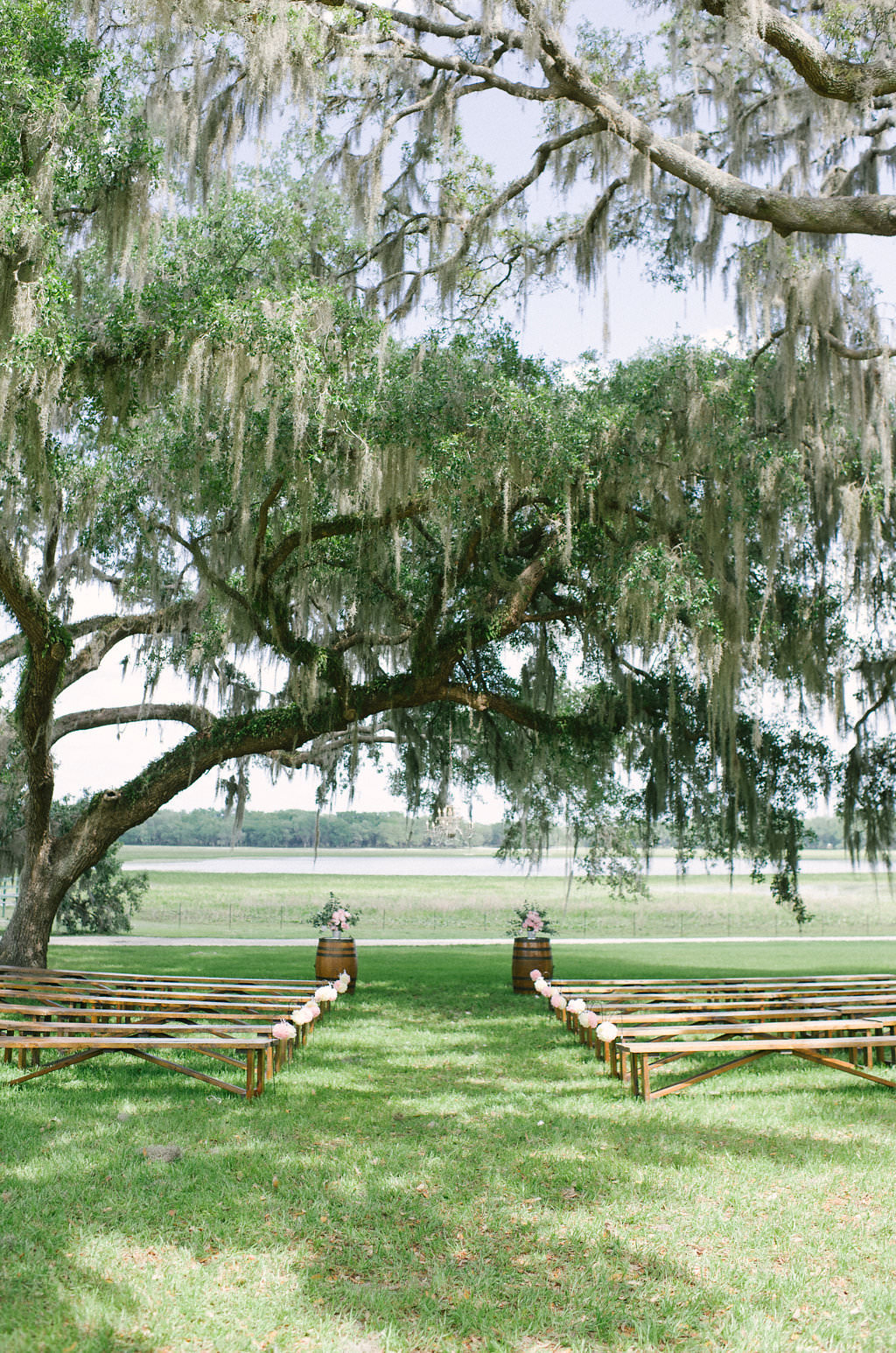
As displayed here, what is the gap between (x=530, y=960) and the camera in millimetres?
10430

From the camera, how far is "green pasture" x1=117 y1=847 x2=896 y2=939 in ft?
80.9

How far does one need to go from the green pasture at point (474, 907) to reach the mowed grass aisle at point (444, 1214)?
12351 mm

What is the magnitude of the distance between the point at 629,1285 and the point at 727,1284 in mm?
300

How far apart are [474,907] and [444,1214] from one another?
30829 mm

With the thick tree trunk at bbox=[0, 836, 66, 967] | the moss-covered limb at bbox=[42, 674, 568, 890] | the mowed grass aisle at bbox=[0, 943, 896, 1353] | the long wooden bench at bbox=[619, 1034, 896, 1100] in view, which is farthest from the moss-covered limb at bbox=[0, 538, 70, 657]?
the long wooden bench at bbox=[619, 1034, 896, 1100]

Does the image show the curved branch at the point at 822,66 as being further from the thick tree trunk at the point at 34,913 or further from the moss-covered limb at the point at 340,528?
the thick tree trunk at the point at 34,913

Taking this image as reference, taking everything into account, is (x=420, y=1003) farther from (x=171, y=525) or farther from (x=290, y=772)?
(x=171, y=525)

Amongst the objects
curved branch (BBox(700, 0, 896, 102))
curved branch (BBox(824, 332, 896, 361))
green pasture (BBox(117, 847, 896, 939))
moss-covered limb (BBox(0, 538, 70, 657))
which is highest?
curved branch (BBox(700, 0, 896, 102))

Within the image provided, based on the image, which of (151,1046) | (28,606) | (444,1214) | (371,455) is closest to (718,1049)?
(444,1214)

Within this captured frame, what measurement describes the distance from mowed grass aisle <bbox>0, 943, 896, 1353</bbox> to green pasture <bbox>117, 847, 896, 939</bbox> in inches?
486

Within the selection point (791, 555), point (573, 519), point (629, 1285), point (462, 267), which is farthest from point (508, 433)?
point (629, 1285)

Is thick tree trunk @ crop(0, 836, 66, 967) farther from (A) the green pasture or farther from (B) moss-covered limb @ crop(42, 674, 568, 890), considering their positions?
(A) the green pasture

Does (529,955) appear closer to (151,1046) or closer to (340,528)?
(340,528)

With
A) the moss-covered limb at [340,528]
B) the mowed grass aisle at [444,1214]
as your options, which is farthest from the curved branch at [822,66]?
the mowed grass aisle at [444,1214]
